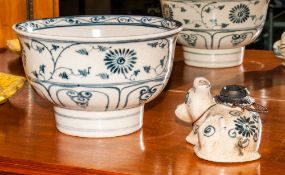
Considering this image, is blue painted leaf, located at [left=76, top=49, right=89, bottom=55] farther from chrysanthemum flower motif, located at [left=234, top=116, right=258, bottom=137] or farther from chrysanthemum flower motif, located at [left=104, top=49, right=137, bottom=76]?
chrysanthemum flower motif, located at [left=234, top=116, right=258, bottom=137]

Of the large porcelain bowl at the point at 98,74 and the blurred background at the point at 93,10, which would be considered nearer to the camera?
the large porcelain bowl at the point at 98,74

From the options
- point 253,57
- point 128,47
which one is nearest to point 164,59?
point 128,47

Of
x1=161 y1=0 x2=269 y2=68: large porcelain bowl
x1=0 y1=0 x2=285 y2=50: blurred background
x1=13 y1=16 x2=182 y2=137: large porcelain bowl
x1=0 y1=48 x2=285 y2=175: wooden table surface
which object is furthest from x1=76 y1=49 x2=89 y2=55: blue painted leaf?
x1=0 y1=0 x2=285 y2=50: blurred background

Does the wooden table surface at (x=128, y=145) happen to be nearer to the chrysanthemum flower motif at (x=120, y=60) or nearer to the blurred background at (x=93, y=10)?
the chrysanthemum flower motif at (x=120, y=60)

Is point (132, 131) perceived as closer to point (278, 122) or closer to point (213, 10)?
point (278, 122)

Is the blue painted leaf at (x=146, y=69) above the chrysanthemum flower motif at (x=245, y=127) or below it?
above

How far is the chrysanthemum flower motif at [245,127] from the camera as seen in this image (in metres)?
0.66

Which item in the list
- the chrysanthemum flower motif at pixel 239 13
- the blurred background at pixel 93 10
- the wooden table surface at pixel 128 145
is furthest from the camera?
the blurred background at pixel 93 10

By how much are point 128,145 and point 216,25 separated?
1.34 feet

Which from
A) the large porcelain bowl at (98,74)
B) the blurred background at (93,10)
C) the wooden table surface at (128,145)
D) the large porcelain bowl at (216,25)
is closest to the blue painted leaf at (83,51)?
the large porcelain bowl at (98,74)

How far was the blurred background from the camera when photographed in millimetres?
1262

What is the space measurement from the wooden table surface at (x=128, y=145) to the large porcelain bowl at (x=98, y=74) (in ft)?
0.08

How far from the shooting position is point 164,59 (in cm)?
74

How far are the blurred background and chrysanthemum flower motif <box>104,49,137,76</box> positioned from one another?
60cm
